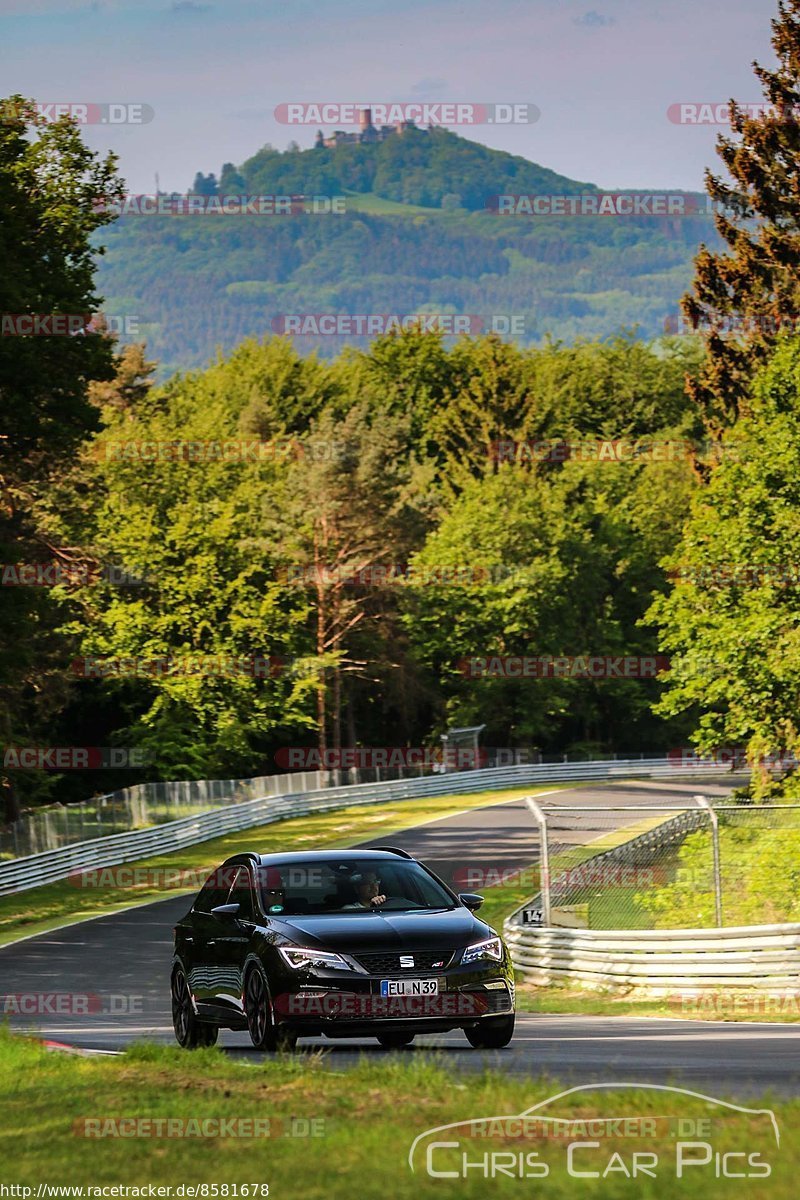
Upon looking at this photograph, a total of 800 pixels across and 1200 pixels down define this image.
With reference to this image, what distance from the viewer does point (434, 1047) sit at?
1338cm

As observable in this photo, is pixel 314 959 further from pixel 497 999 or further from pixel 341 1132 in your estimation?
pixel 341 1132

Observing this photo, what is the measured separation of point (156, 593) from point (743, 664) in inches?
1439

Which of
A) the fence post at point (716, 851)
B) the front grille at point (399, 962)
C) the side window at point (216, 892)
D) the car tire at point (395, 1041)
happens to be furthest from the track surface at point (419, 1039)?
the fence post at point (716, 851)

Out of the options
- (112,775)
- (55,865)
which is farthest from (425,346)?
(55,865)

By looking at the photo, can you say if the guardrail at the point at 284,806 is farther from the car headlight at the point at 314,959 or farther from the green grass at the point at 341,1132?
the green grass at the point at 341,1132

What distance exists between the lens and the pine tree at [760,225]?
4884 centimetres

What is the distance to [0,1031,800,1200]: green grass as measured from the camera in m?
6.48

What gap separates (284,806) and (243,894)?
149ft

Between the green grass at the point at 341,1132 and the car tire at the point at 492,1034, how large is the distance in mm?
1655

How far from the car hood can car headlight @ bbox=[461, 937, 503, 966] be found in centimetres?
6

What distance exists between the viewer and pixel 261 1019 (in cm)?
1265

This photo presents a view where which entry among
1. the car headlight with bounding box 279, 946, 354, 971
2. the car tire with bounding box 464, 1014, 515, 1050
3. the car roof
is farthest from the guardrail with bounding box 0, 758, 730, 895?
the car headlight with bounding box 279, 946, 354, 971

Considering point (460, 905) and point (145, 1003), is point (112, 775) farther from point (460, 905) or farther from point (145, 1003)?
point (460, 905)

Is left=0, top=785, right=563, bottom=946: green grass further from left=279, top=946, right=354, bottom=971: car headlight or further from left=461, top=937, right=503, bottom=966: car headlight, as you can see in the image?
left=461, top=937, right=503, bottom=966: car headlight
